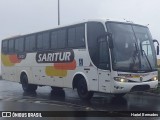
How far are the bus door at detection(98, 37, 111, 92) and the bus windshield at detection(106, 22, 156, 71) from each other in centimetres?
37

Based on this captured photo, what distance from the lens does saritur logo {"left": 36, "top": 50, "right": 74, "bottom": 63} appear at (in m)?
18.1

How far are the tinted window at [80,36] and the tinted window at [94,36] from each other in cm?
44

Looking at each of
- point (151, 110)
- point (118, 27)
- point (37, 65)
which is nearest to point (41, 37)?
point (37, 65)

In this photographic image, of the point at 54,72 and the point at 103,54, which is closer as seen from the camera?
the point at 103,54

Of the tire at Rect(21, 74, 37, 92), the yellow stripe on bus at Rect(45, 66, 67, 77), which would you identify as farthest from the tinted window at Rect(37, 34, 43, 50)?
the tire at Rect(21, 74, 37, 92)

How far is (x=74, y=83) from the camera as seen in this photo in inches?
701

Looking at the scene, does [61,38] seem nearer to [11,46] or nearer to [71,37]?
[71,37]

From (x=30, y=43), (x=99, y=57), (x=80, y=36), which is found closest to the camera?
(x=99, y=57)

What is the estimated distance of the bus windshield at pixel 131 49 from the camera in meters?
15.3

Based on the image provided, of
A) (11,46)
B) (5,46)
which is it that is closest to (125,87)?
(11,46)

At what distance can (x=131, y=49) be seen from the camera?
15.7 meters

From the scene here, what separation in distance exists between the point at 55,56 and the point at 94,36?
3.54m

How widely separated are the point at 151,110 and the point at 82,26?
209 inches

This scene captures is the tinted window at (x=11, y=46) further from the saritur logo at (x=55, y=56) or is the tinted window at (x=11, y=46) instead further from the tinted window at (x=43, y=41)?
the saritur logo at (x=55, y=56)
